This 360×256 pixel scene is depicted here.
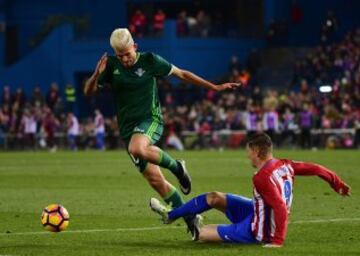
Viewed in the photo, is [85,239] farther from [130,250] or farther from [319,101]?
[319,101]

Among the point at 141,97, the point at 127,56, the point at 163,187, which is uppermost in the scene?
the point at 127,56

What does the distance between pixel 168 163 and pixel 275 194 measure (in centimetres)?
206

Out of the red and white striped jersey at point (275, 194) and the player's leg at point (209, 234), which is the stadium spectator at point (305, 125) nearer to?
the player's leg at point (209, 234)

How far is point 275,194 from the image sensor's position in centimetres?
1205

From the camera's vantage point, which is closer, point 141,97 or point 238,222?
point 238,222

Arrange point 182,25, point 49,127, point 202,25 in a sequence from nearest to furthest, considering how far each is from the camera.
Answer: point 49,127 → point 182,25 → point 202,25

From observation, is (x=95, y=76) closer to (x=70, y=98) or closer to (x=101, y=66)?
(x=101, y=66)

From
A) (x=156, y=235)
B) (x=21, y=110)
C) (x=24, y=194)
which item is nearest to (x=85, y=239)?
(x=156, y=235)

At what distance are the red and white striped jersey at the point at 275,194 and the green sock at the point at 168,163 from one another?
5.75ft

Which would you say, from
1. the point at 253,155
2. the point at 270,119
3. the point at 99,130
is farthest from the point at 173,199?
the point at 99,130

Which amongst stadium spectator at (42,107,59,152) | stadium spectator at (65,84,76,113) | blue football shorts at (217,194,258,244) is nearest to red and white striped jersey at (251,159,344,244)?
blue football shorts at (217,194,258,244)

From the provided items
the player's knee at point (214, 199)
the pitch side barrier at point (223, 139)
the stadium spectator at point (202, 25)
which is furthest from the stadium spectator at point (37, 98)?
the player's knee at point (214, 199)

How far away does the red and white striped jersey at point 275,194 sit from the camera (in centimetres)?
1205

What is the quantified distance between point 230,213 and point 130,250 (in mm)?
1157
